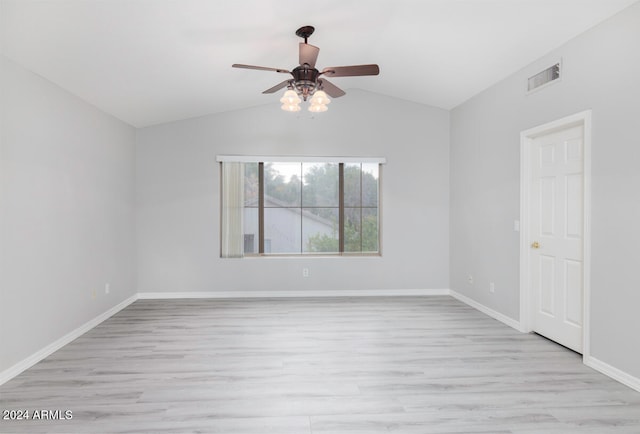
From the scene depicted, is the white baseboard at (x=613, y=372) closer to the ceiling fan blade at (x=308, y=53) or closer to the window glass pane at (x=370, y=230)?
the window glass pane at (x=370, y=230)

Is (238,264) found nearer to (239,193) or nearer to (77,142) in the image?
(239,193)

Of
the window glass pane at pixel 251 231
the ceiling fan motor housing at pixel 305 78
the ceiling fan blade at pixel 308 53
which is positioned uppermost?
the ceiling fan blade at pixel 308 53

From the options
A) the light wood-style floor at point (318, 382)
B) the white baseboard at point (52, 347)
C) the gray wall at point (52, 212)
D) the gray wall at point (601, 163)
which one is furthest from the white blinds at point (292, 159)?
the white baseboard at point (52, 347)

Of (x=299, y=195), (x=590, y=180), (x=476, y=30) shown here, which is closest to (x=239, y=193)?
(x=299, y=195)

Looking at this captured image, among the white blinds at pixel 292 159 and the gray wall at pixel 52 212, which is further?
the white blinds at pixel 292 159

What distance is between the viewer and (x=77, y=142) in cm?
374

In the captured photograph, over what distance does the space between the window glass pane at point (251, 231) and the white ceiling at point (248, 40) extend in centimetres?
177

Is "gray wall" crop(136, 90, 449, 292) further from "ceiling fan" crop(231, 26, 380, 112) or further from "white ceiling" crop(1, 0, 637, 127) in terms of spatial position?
"ceiling fan" crop(231, 26, 380, 112)

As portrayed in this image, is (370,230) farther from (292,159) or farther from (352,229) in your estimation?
(292,159)

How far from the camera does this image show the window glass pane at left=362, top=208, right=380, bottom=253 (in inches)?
228

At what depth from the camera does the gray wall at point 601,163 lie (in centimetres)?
267

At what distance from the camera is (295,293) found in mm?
5516

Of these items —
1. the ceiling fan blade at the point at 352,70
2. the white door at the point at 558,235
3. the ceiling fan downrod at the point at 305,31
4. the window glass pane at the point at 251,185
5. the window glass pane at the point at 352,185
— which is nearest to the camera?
the ceiling fan blade at the point at 352,70

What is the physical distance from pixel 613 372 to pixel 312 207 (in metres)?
3.97
